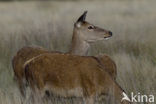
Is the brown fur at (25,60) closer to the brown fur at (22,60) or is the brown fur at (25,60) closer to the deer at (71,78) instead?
the brown fur at (22,60)

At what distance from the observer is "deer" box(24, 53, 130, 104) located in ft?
17.5

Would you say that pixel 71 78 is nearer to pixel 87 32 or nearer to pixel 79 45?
pixel 79 45

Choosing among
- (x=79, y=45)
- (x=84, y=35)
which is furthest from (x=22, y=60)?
(x=84, y=35)

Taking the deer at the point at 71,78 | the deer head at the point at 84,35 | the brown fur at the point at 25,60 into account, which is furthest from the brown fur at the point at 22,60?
the deer head at the point at 84,35

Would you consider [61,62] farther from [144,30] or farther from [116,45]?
[144,30]

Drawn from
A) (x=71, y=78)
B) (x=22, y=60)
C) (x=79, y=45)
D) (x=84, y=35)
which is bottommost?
(x=79, y=45)

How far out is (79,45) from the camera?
835 cm

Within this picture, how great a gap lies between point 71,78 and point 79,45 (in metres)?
2.93

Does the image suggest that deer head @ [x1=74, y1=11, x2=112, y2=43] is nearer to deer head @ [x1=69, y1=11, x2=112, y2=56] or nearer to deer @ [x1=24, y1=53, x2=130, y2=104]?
deer head @ [x1=69, y1=11, x2=112, y2=56]

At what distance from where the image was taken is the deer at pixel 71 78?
210 inches

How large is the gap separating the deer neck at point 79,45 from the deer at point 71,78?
8.22 feet

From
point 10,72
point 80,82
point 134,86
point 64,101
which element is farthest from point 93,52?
point 80,82

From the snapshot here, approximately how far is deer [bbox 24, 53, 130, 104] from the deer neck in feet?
8.22

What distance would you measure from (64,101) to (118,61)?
2.89 m
